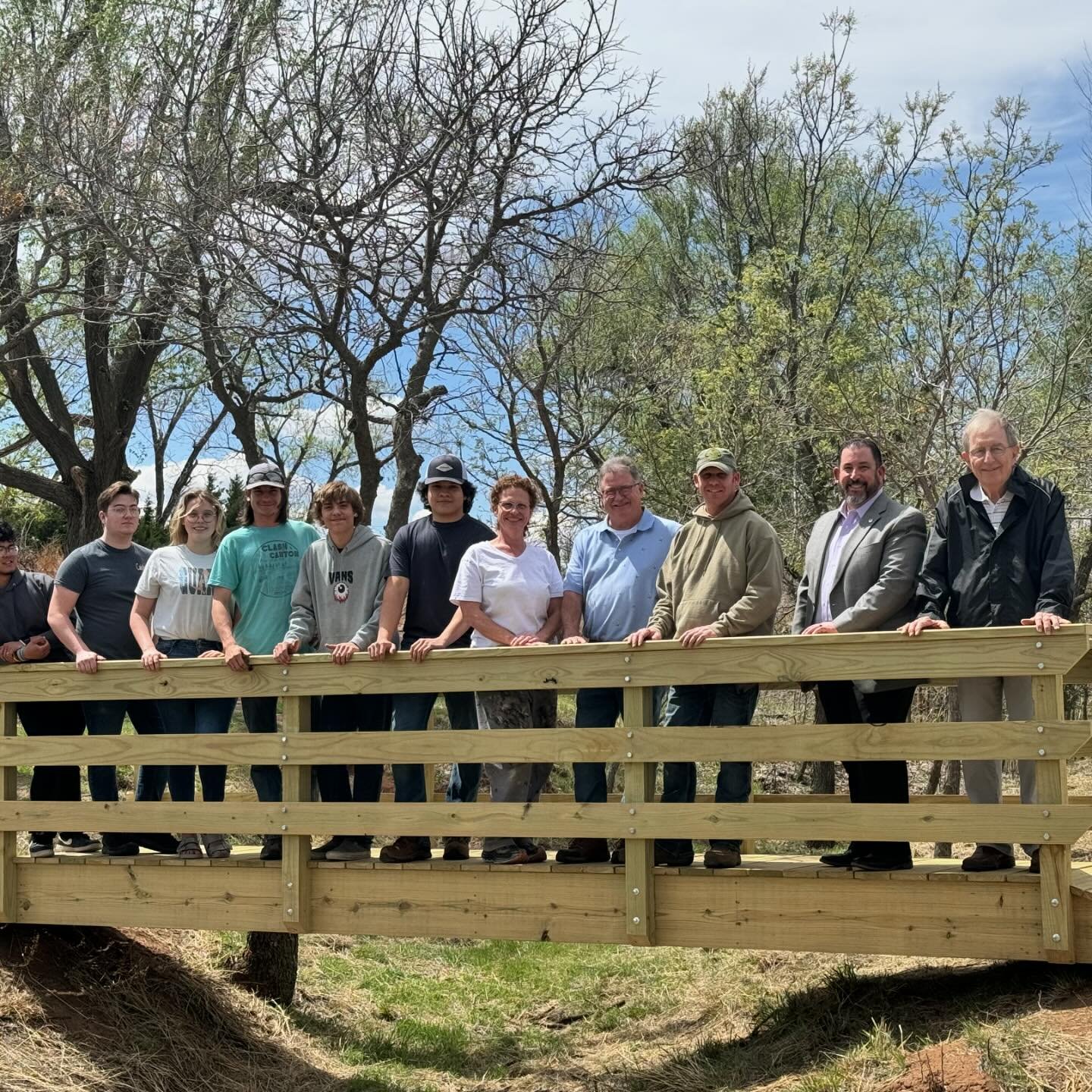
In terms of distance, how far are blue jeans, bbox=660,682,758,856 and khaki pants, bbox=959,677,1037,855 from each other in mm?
919

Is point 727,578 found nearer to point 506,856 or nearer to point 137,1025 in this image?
point 506,856

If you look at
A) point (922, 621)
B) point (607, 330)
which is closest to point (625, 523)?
point (922, 621)

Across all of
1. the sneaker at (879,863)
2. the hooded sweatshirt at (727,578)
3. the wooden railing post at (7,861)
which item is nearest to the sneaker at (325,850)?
the wooden railing post at (7,861)

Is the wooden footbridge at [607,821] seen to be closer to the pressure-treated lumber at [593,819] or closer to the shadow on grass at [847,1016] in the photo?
the pressure-treated lumber at [593,819]

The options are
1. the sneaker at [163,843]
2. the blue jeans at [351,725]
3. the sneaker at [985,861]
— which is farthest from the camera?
the sneaker at [163,843]

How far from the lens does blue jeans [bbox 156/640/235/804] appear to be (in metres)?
6.72

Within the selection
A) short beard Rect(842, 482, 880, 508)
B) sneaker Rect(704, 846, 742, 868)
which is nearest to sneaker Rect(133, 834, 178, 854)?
sneaker Rect(704, 846, 742, 868)

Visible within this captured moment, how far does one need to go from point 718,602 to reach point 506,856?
1557 millimetres

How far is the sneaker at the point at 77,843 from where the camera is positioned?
23.4ft

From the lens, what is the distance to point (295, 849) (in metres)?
6.25

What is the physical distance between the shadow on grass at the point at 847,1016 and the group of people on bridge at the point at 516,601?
0.63m

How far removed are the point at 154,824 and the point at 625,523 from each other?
2840 mm

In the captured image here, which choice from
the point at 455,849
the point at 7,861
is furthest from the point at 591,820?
the point at 7,861

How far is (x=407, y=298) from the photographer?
37.4ft
